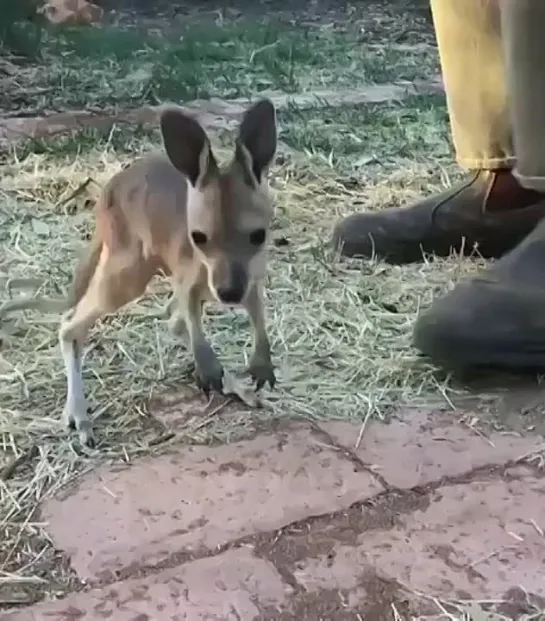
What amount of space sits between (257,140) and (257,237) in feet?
0.42

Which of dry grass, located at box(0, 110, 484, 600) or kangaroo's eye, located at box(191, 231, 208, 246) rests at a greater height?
kangaroo's eye, located at box(191, 231, 208, 246)

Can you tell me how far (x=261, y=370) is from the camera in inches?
64.7

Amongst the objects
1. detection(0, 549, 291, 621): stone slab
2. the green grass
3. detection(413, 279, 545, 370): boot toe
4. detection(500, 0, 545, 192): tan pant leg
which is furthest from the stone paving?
the green grass

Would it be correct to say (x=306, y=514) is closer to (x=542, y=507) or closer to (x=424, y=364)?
(x=542, y=507)

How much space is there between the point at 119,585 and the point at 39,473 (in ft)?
0.92

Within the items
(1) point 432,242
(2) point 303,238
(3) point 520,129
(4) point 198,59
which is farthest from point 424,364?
(4) point 198,59

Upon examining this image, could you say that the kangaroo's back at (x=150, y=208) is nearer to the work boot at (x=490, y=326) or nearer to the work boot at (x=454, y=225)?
the work boot at (x=490, y=326)

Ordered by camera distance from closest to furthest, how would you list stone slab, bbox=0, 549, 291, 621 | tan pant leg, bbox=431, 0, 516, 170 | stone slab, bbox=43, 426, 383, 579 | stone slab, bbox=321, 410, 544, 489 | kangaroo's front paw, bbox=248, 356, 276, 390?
1. stone slab, bbox=0, 549, 291, 621
2. stone slab, bbox=43, 426, 383, 579
3. stone slab, bbox=321, 410, 544, 489
4. kangaroo's front paw, bbox=248, 356, 276, 390
5. tan pant leg, bbox=431, 0, 516, 170

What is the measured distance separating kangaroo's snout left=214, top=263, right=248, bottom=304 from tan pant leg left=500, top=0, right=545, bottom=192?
21.6 inches

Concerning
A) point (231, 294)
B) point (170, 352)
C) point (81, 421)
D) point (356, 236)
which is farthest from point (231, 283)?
point (356, 236)

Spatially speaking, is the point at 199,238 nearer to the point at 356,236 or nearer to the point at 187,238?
the point at 187,238

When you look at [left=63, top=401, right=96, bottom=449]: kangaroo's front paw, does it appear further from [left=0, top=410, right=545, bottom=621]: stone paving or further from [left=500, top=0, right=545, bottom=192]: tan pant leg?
[left=500, top=0, right=545, bottom=192]: tan pant leg

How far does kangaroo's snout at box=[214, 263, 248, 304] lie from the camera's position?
4.82 feet

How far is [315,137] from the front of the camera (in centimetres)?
A: 310
